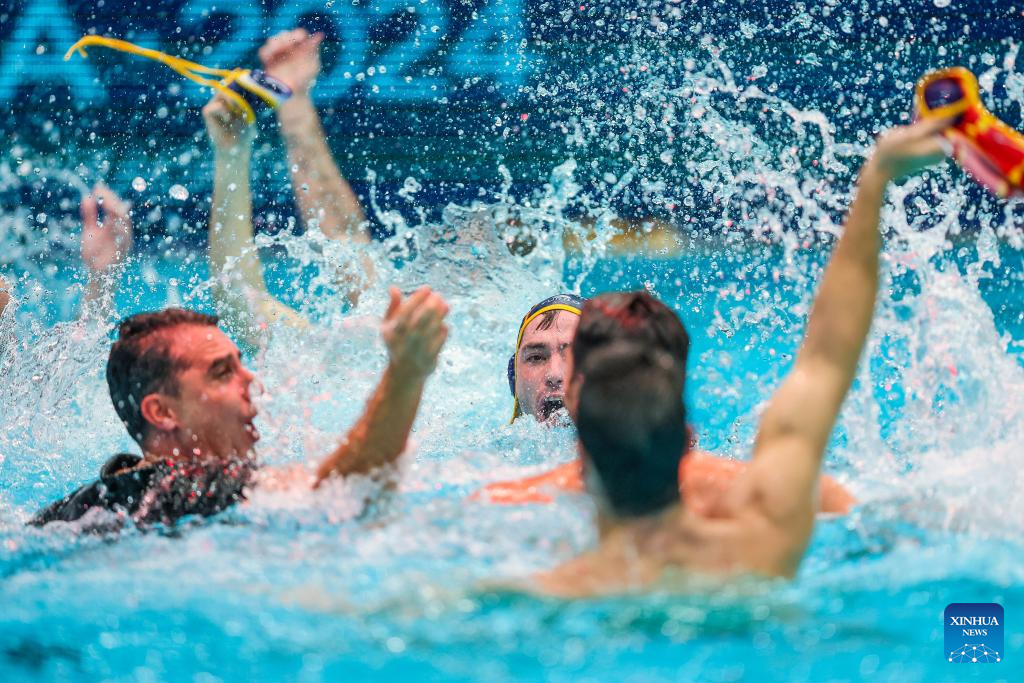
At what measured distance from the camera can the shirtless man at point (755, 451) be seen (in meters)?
1.92

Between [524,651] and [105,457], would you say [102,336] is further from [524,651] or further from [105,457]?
[524,651]

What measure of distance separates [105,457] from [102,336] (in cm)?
53

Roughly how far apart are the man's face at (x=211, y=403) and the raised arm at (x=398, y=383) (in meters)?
0.55

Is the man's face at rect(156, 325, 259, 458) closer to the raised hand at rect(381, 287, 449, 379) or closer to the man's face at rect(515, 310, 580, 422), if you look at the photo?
the raised hand at rect(381, 287, 449, 379)

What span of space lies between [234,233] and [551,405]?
1.30 meters

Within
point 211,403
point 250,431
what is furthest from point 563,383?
point 211,403

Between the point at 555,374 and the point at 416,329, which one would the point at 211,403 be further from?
the point at 555,374

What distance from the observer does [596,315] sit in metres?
2.17

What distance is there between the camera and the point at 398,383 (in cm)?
227

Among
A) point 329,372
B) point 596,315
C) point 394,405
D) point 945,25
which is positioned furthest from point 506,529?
point 945,25

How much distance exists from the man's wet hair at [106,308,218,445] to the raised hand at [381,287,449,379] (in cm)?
97

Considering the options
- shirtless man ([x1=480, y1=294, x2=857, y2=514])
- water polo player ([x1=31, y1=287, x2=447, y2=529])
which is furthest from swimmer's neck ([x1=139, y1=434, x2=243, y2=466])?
A: shirtless man ([x1=480, y1=294, x2=857, y2=514])

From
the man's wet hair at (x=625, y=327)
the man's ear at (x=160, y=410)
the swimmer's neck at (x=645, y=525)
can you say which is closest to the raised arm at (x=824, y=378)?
the swimmer's neck at (x=645, y=525)

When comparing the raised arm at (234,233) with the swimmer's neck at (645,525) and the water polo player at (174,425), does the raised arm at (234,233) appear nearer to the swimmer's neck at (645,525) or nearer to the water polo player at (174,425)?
the water polo player at (174,425)
